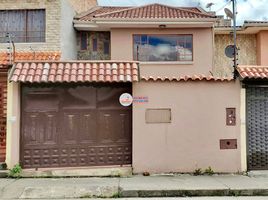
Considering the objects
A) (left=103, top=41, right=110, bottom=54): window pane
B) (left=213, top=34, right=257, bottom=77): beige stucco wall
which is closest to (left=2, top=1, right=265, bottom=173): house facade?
(left=103, top=41, right=110, bottom=54): window pane

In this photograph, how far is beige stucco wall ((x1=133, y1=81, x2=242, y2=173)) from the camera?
33.4 feet

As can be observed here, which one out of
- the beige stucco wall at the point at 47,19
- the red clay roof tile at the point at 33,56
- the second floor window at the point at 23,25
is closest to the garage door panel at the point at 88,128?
the red clay roof tile at the point at 33,56

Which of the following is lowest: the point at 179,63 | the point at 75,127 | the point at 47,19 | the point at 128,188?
the point at 128,188

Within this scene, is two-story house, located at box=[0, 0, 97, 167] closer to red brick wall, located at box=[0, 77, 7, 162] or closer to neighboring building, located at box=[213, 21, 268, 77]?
red brick wall, located at box=[0, 77, 7, 162]

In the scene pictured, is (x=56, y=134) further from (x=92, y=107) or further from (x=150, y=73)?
(x=150, y=73)

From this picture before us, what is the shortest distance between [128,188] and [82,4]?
13.7m

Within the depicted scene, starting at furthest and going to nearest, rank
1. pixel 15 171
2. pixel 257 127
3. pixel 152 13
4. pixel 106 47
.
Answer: pixel 106 47 → pixel 152 13 → pixel 257 127 → pixel 15 171

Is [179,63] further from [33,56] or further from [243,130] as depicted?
[33,56]

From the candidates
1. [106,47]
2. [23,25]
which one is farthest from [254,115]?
[23,25]

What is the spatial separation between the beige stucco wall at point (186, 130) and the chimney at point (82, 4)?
9318 mm

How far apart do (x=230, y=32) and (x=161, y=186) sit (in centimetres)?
1221

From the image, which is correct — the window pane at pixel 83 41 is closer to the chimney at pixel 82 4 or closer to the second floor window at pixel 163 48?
the chimney at pixel 82 4

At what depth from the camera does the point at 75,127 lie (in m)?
10.2

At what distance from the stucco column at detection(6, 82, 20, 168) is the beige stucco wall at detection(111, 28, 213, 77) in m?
7.03
